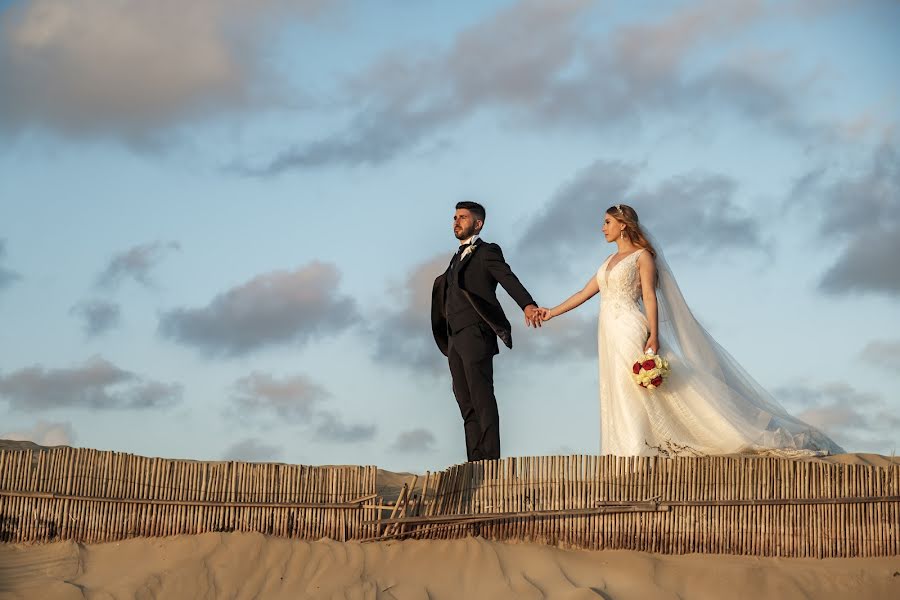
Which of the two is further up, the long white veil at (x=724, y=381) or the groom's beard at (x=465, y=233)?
the groom's beard at (x=465, y=233)

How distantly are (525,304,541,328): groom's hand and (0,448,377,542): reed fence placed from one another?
220 cm

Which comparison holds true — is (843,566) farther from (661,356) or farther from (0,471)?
(0,471)

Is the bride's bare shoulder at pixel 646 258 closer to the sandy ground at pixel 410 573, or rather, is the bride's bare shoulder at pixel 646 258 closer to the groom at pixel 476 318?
the groom at pixel 476 318

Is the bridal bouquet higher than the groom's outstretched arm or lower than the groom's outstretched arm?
lower

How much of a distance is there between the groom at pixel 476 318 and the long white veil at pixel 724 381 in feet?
3.86

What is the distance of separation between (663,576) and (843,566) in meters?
1.37

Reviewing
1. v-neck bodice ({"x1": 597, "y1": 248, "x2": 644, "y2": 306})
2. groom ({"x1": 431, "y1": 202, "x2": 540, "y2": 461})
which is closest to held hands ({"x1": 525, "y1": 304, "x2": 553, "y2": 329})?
groom ({"x1": 431, "y1": 202, "x2": 540, "y2": 461})

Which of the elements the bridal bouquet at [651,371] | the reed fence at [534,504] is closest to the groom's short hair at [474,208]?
the bridal bouquet at [651,371]

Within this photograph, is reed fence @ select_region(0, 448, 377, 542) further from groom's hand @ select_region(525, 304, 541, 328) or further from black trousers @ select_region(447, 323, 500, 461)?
groom's hand @ select_region(525, 304, 541, 328)

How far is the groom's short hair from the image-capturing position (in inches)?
413

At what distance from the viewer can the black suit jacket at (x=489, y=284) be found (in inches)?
398

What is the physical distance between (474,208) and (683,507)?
339 cm

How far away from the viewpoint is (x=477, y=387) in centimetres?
995

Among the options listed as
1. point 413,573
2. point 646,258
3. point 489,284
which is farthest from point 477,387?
point 413,573
